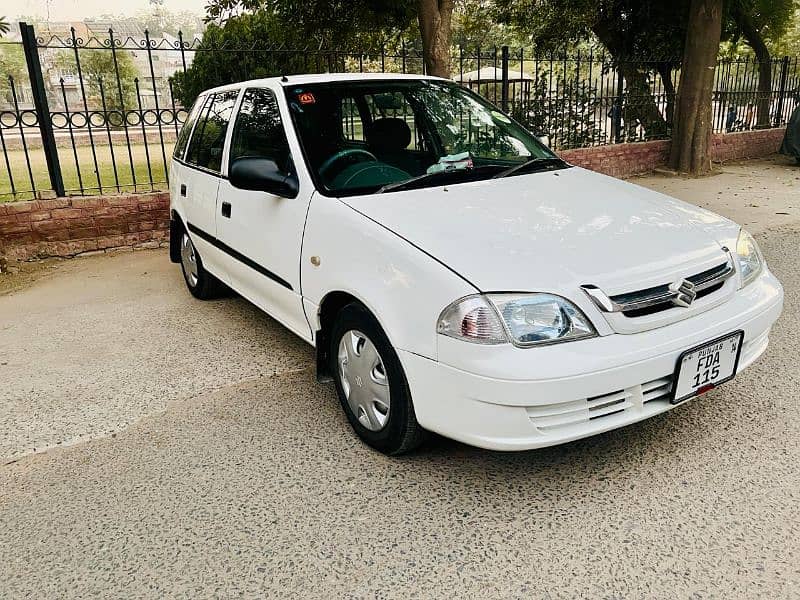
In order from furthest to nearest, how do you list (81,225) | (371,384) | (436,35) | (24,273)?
(436,35), (81,225), (24,273), (371,384)

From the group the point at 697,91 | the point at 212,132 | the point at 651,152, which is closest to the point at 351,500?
the point at 212,132

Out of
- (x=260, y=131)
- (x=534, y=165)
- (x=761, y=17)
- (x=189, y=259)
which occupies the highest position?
(x=761, y=17)

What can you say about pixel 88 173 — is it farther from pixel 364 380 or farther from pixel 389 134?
pixel 364 380

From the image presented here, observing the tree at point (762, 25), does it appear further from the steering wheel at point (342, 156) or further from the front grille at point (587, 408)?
the front grille at point (587, 408)

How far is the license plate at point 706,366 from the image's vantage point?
99.0 inches

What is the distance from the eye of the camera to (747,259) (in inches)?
118

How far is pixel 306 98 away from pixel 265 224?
757 mm

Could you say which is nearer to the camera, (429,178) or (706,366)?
(706,366)

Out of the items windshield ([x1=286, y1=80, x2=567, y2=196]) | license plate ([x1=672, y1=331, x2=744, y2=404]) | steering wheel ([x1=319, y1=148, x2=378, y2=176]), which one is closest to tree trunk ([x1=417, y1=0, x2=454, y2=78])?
windshield ([x1=286, y1=80, x2=567, y2=196])

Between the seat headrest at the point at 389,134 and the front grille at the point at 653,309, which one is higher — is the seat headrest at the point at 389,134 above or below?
above

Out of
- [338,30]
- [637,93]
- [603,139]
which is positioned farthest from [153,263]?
[637,93]

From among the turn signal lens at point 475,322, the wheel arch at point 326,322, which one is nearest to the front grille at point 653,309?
the turn signal lens at point 475,322

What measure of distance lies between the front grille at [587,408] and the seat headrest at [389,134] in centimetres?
196

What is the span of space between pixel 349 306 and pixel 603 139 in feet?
31.7
